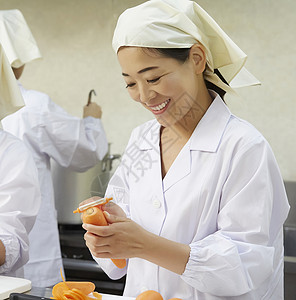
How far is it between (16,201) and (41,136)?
2.46ft

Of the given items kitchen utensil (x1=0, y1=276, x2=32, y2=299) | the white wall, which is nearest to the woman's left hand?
kitchen utensil (x1=0, y1=276, x2=32, y2=299)

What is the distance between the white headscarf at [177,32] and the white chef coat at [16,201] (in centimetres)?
64

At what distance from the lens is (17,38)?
7.28 feet

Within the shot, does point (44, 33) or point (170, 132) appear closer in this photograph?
point (170, 132)

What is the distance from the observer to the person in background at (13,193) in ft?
4.72

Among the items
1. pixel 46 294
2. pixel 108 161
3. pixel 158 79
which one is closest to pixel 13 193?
pixel 46 294

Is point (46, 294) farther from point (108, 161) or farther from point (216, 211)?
point (108, 161)

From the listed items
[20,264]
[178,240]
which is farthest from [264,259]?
[20,264]

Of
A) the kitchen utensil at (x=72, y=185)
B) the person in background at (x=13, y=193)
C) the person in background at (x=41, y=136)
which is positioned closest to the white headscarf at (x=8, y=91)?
the person in background at (x=13, y=193)

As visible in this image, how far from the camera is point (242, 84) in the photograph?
50.3 inches

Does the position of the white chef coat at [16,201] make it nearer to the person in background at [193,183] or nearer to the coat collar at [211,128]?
the person in background at [193,183]

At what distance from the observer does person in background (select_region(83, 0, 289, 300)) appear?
1.04 meters

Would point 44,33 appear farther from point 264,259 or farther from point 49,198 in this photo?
point 264,259

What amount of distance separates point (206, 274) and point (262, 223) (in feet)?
0.56
